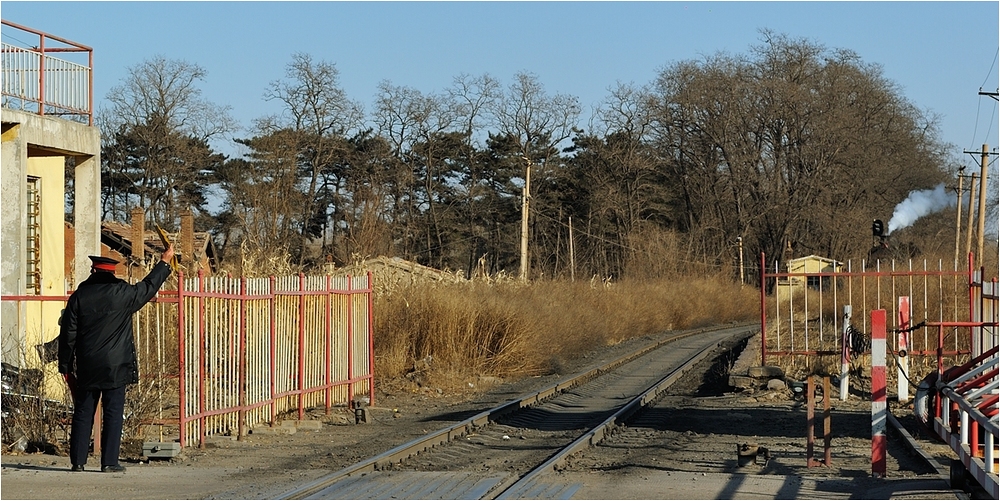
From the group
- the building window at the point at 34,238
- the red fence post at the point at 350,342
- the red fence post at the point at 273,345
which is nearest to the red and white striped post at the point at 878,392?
the red fence post at the point at 273,345

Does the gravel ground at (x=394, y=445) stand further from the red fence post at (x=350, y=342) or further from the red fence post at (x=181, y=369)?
the red fence post at (x=350, y=342)

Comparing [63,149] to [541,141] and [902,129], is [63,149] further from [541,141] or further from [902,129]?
[902,129]

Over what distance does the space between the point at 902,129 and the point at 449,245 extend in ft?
91.3

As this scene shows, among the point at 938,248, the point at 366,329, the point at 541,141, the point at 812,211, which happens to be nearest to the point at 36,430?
the point at 366,329

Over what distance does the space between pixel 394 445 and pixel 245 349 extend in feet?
6.94

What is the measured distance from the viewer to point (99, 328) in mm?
10109

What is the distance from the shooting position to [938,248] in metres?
54.2

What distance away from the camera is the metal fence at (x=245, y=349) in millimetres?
12289

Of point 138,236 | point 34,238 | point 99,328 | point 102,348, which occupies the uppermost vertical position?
point 138,236

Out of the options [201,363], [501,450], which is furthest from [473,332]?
[201,363]

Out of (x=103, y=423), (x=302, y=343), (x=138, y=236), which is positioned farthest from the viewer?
(x=138, y=236)

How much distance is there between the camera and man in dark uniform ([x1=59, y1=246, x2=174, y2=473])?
10.1m

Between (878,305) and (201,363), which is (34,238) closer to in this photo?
(201,363)

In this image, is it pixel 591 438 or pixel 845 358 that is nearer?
pixel 591 438
